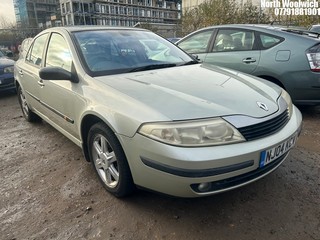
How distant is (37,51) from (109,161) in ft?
7.64

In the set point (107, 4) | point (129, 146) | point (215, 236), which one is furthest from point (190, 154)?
point (107, 4)

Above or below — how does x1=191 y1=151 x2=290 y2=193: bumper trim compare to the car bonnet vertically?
below

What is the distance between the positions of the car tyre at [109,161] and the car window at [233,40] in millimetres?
3065

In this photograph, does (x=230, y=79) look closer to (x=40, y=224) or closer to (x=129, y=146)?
(x=129, y=146)

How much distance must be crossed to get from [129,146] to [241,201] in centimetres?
107

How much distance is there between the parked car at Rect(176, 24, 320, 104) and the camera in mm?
3939

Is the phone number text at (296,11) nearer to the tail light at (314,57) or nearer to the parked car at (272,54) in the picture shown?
the parked car at (272,54)

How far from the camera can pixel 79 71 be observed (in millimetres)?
2711

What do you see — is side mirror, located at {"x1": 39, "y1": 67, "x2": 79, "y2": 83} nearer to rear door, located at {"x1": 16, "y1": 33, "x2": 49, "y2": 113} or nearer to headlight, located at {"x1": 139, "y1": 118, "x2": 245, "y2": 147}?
rear door, located at {"x1": 16, "y1": 33, "x2": 49, "y2": 113}

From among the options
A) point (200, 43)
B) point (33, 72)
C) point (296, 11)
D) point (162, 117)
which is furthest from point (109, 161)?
point (296, 11)

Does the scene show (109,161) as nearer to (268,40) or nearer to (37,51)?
(37,51)

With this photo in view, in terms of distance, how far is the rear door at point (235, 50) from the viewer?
4465 mm

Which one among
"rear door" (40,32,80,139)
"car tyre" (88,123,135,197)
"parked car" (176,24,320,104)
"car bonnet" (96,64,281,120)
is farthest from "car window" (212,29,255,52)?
"car tyre" (88,123,135,197)

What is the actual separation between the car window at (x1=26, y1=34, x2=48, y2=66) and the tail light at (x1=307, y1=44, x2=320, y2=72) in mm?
3522
